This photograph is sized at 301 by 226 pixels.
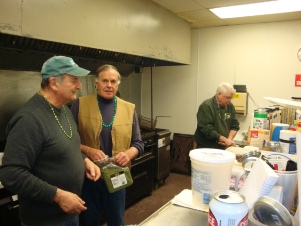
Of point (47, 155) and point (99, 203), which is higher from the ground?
point (47, 155)

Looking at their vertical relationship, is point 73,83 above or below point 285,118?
above

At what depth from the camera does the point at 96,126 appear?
1.85m

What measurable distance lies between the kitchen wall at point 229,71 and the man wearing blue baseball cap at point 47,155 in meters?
3.04

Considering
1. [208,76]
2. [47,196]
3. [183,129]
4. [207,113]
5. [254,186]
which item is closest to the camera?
[254,186]

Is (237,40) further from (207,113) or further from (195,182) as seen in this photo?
(195,182)

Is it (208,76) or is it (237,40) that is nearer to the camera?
(237,40)

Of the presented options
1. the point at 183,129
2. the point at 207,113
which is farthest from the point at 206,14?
the point at 183,129

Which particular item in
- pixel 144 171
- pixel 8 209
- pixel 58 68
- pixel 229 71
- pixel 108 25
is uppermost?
pixel 108 25

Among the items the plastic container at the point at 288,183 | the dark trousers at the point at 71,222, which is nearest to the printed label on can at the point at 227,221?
the plastic container at the point at 288,183

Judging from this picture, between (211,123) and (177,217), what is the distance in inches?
78.4

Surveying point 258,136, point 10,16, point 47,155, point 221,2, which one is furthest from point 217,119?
point 10,16

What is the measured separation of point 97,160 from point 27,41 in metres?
1.17

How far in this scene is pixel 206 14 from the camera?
3373 millimetres

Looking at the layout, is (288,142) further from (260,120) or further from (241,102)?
(241,102)
